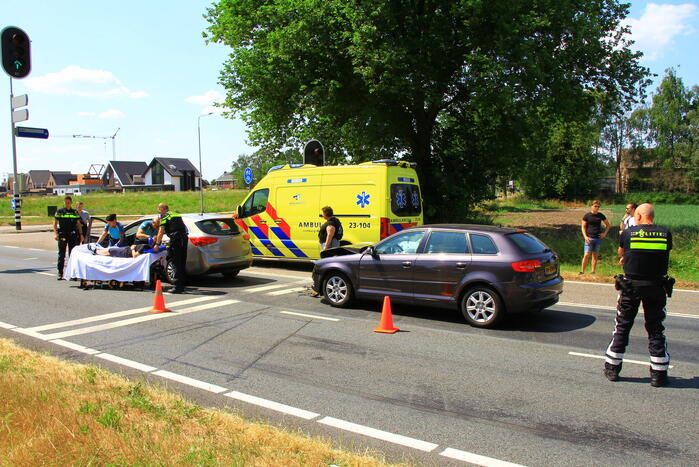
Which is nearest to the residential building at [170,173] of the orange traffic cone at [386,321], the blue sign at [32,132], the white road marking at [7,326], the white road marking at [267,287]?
the blue sign at [32,132]

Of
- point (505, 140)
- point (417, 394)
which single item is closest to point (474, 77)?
point (505, 140)

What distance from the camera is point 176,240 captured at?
1107cm

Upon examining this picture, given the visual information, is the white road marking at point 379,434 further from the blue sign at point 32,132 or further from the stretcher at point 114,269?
the blue sign at point 32,132

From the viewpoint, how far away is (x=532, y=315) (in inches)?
356

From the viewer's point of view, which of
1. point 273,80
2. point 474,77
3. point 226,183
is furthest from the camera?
point 226,183

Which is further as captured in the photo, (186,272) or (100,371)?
(186,272)

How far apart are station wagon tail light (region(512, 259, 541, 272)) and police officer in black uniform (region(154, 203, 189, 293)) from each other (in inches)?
264

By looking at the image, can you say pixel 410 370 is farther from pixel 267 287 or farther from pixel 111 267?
pixel 111 267

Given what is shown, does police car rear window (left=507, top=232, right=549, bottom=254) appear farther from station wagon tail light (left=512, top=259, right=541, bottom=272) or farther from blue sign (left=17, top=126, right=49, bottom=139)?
blue sign (left=17, top=126, right=49, bottom=139)

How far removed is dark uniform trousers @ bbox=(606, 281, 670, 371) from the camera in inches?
216

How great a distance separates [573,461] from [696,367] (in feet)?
10.7

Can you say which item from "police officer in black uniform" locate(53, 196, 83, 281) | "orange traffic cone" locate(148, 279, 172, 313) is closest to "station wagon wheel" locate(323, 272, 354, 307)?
"orange traffic cone" locate(148, 279, 172, 313)

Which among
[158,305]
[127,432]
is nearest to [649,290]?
[127,432]

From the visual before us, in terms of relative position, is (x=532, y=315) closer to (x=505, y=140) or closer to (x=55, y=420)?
(x=55, y=420)
